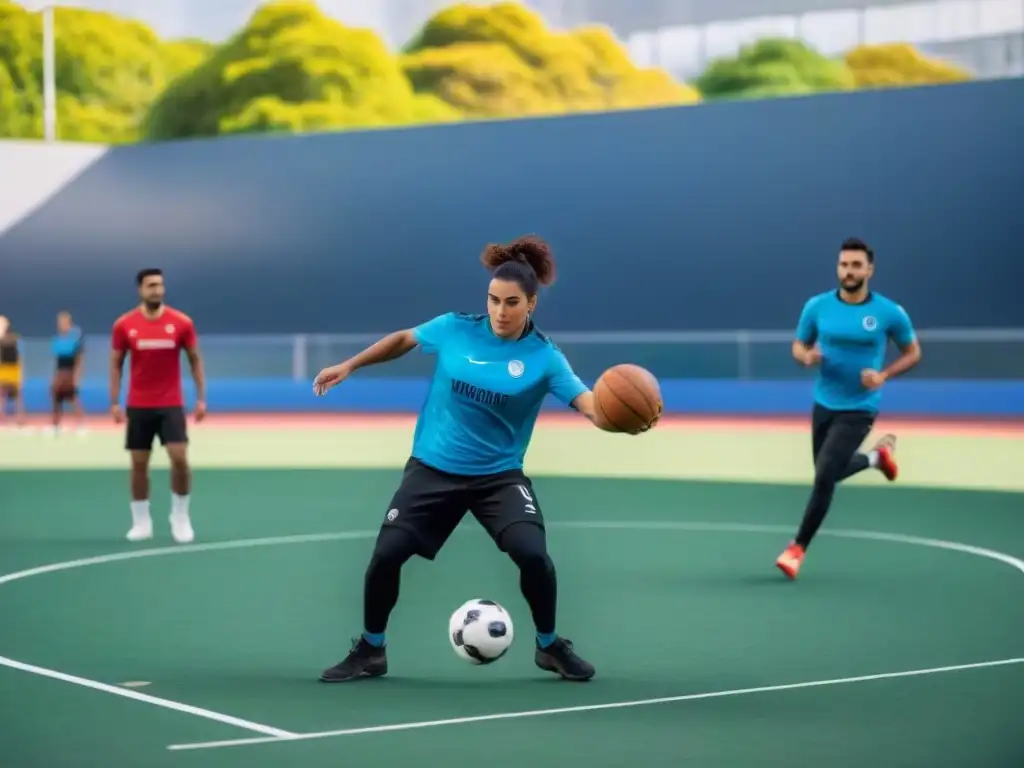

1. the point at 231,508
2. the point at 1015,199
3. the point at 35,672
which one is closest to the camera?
the point at 35,672

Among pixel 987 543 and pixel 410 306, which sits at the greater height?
pixel 410 306

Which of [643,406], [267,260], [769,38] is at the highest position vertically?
[769,38]

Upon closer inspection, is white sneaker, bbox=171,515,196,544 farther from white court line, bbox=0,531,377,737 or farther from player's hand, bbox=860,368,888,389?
player's hand, bbox=860,368,888,389

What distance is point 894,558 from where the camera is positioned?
15164 mm

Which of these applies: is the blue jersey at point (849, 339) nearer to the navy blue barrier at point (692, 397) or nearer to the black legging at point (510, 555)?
the black legging at point (510, 555)

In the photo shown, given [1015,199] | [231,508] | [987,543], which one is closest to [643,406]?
[987,543]

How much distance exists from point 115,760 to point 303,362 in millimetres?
30560

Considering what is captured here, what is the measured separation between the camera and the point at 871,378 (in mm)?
13461

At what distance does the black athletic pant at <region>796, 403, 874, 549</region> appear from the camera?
44.8 ft

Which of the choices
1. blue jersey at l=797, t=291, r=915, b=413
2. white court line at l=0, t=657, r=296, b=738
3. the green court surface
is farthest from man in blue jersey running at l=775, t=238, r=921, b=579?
white court line at l=0, t=657, r=296, b=738

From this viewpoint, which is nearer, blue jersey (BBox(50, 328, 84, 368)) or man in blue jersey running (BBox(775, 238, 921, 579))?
man in blue jersey running (BBox(775, 238, 921, 579))

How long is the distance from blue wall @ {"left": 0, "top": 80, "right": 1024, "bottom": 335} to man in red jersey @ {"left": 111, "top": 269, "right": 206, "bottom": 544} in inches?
951

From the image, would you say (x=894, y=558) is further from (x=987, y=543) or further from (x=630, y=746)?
(x=630, y=746)

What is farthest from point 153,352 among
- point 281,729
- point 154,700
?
point 281,729
